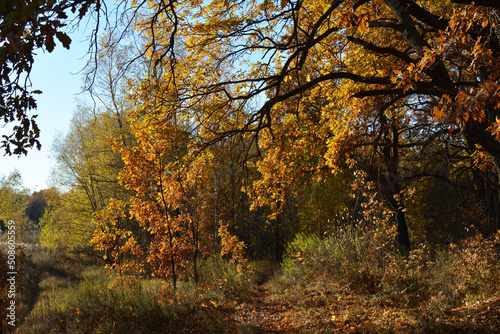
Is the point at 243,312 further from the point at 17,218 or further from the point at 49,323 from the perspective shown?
the point at 17,218

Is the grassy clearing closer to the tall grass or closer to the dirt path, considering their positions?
the tall grass

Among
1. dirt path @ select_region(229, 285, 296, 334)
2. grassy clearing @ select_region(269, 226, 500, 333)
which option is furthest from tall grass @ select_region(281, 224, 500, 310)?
dirt path @ select_region(229, 285, 296, 334)

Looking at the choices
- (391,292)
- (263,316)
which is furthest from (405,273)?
(263,316)

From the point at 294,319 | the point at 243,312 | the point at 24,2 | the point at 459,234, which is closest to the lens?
the point at 24,2

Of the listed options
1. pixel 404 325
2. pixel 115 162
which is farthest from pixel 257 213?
pixel 404 325

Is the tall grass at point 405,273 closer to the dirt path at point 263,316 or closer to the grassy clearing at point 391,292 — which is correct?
the grassy clearing at point 391,292

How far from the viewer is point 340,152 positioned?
6.72 meters

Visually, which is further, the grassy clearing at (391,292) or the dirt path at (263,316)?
the dirt path at (263,316)

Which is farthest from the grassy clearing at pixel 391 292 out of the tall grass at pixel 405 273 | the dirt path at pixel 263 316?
the dirt path at pixel 263 316

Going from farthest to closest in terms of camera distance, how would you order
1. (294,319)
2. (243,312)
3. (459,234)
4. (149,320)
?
(459,234)
(243,312)
(294,319)
(149,320)

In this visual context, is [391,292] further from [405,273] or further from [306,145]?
[306,145]

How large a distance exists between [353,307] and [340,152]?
3.12 metres

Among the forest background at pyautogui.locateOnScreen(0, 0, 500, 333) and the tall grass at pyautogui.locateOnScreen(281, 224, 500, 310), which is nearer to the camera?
the forest background at pyautogui.locateOnScreen(0, 0, 500, 333)

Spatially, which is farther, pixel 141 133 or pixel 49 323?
pixel 141 133
